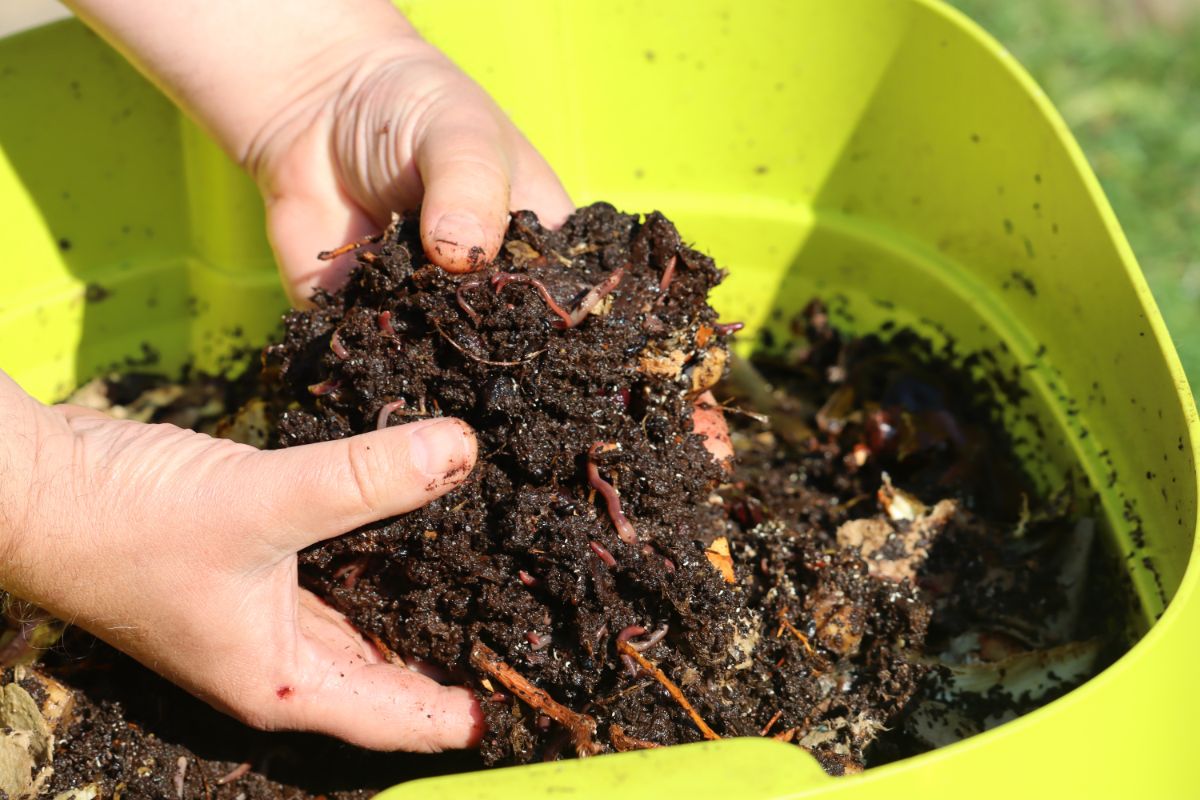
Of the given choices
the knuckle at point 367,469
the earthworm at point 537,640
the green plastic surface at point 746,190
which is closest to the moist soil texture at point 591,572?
the earthworm at point 537,640

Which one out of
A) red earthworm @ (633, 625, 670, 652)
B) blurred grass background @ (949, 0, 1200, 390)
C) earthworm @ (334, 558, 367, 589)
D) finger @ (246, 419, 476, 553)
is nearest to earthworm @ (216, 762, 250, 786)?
earthworm @ (334, 558, 367, 589)

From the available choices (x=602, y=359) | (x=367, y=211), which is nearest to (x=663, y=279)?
(x=602, y=359)

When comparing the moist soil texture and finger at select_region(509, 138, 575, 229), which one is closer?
the moist soil texture

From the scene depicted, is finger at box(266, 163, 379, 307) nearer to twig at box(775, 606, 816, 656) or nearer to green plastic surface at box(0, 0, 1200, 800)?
green plastic surface at box(0, 0, 1200, 800)

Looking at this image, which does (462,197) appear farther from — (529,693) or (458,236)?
(529,693)

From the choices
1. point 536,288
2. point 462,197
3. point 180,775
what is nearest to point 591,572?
point 536,288

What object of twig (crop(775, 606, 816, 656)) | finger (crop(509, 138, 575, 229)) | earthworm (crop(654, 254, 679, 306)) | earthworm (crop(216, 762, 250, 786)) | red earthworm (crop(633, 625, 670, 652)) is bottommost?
earthworm (crop(216, 762, 250, 786))
